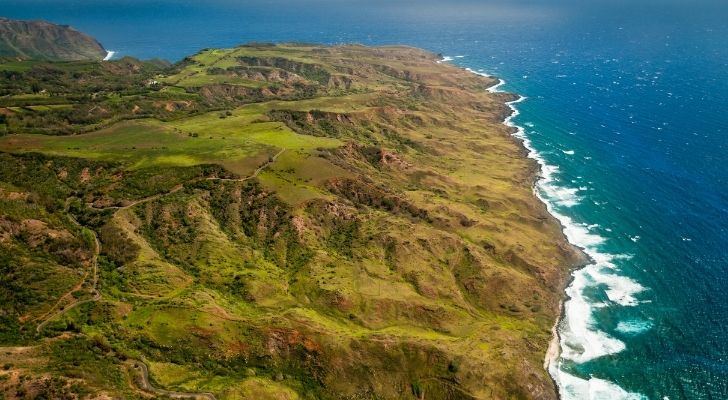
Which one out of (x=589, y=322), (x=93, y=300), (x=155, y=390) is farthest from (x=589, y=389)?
(x=93, y=300)

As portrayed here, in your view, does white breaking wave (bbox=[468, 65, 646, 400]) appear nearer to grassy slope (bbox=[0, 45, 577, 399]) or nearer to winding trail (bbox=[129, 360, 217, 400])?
grassy slope (bbox=[0, 45, 577, 399])

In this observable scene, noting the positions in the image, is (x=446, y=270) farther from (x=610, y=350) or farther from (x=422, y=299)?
(x=610, y=350)

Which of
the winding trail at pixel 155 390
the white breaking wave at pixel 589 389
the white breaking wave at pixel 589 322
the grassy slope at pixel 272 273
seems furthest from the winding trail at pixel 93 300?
the white breaking wave at pixel 589 322

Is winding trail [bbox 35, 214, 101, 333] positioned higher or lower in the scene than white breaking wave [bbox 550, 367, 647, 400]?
higher

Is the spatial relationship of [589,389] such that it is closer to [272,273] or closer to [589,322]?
[589,322]

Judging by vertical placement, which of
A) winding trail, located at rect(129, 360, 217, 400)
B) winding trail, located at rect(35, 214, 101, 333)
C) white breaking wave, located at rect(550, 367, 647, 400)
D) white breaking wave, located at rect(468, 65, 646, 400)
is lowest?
white breaking wave, located at rect(550, 367, 647, 400)

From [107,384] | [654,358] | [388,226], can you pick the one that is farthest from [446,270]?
[107,384]

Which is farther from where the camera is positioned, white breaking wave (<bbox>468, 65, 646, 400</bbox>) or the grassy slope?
white breaking wave (<bbox>468, 65, 646, 400</bbox>)

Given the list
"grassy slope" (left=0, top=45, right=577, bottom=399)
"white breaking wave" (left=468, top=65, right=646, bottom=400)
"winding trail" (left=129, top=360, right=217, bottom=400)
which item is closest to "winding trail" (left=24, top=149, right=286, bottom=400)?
"winding trail" (left=129, top=360, right=217, bottom=400)
